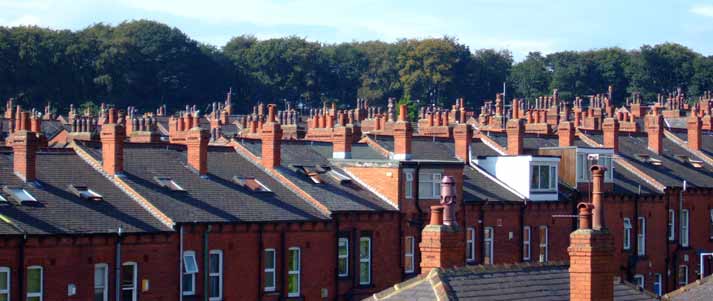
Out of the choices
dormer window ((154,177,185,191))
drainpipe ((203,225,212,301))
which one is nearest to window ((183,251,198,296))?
drainpipe ((203,225,212,301))

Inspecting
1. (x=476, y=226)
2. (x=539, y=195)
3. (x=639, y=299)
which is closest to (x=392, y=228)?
(x=476, y=226)

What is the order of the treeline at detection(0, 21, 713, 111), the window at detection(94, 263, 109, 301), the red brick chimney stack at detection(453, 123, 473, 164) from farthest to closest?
the treeline at detection(0, 21, 713, 111) < the red brick chimney stack at detection(453, 123, 473, 164) < the window at detection(94, 263, 109, 301)

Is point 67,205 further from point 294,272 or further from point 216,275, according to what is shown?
point 294,272

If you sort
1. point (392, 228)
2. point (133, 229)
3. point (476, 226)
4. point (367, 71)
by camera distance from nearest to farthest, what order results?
point (133, 229) < point (392, 228) < point (476, 226) < point (367, 71)

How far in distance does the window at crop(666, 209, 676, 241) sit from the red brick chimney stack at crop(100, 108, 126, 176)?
31.6m

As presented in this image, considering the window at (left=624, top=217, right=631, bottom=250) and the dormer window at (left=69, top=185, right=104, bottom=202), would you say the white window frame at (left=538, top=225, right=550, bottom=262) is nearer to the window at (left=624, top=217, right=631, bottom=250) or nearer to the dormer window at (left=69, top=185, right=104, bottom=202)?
the window at (left=624, top=217, right=631, bottom=250)

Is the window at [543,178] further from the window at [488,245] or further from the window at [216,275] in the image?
the window at [216,275]

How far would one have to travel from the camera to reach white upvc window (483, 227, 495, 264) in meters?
62.6

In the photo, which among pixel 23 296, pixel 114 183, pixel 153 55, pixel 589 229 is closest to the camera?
pixel 589 229

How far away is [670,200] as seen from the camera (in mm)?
73438

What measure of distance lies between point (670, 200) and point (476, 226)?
51.3ft

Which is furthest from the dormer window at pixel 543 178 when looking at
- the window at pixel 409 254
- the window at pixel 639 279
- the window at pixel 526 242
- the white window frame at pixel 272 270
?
the white window frame at pixel 272 270

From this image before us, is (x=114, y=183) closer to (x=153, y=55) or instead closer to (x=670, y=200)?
(x=670, y=200)

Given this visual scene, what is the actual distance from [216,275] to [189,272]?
140 centimetres
